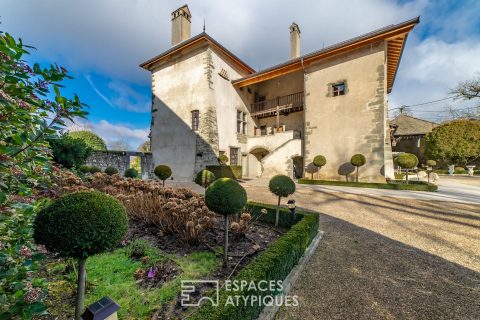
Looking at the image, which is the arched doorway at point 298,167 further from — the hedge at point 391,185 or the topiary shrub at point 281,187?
the topiary shrub at point 281,187

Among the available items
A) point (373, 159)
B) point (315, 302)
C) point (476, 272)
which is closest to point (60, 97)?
point (315, 302)

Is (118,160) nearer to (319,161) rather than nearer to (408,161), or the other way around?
(319,161)

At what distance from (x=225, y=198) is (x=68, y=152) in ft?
23.1

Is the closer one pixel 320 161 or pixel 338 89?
pixel 320 161

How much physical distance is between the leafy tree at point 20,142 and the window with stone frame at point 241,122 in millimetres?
13281

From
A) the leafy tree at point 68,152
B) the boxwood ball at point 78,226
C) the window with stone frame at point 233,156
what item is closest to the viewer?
the boxwood ball at point 78,226

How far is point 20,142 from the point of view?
117 cm

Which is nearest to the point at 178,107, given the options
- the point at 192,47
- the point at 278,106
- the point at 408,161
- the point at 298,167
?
the point at 192,47

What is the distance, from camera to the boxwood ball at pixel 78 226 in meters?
1.27

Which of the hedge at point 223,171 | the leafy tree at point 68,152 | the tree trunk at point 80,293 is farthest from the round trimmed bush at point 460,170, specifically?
the leafy tree at point 68,152

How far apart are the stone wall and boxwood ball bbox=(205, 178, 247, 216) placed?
1097 centimetres

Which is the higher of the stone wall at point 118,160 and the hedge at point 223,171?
the stone wall at point 118,160

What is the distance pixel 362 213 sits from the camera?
16.9 ft

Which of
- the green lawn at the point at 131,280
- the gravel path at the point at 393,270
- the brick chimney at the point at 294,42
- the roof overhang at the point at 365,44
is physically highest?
the brick chimney at the point at 294,42
